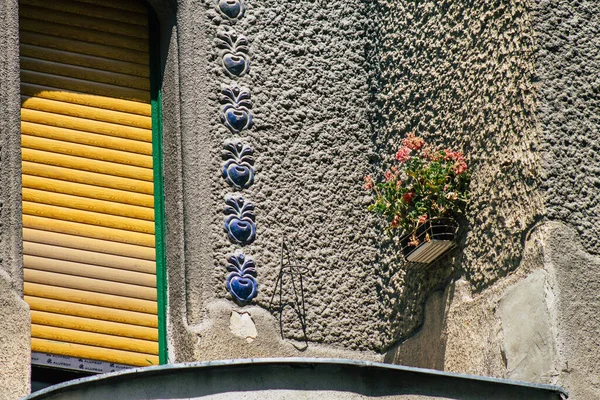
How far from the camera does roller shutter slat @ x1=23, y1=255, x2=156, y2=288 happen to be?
5.95m

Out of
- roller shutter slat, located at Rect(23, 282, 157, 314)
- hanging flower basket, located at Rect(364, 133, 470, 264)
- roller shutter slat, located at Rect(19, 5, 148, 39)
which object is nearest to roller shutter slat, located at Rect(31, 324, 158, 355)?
roller shutter slat, located at Rect(23, 282, 157, 314)

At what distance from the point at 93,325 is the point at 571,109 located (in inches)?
88.4

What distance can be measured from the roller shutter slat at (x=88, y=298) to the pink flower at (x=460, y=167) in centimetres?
148

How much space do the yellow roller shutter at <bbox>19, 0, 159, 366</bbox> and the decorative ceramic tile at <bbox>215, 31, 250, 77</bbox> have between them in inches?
14.9

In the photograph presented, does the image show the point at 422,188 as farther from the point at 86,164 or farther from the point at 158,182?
the point at 86,164

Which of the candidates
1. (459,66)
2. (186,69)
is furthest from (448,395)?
(186,69)

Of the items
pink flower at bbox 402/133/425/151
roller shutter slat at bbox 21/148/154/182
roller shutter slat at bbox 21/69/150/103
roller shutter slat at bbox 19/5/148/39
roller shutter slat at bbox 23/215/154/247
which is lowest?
roller shutter slat at bbox 23/215/154/247

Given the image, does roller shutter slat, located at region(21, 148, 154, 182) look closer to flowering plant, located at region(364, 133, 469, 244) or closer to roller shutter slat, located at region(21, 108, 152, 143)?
roller shutter slat, located at region(21, 108, 152, 143)

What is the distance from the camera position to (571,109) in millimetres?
5516

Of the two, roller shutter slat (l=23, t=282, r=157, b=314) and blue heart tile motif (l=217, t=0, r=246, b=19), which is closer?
roller shutter slat (l=23, t=282, r=157, b=314)

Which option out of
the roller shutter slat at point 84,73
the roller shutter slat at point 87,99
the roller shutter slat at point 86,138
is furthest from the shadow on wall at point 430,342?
the roller shutter slat at point 84,73

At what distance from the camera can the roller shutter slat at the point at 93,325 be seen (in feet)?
19.3

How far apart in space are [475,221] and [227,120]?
133 cm

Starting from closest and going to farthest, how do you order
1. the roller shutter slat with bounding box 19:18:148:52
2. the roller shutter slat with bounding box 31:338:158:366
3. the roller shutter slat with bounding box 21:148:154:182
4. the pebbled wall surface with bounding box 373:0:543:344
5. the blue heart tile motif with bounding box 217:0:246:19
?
the pebbled wall surface with bounding box 373:0:543:344
the roller shutter slat with bounding box 31:338:158:366
the roller shutter slat with bounding box 21:148:154:182
the roller shutter slat with bounding box 19:18:148:52
the blue heart tile motif with bounding box 217:0:246:19
